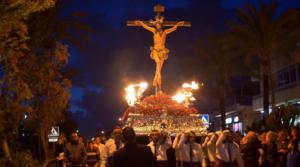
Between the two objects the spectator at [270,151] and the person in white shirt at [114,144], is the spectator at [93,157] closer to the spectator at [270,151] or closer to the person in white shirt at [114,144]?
the person in white shirt at [114,144]

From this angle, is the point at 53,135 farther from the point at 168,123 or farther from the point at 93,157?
the point at 93,157

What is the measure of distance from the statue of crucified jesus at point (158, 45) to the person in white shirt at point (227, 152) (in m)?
10.6

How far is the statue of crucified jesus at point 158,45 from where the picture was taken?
77.3 feet

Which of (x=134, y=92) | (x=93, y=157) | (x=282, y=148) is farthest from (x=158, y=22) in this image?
(x=282, y=148)

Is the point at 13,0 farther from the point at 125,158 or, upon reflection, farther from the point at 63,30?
the point at 63,30

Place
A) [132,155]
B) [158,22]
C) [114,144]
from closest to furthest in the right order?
1. [132,155]
2. [114,144]
3. [158,22]

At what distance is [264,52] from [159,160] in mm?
20868

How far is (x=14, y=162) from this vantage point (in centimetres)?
1405

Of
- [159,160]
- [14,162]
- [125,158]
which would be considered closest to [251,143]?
[159,160]

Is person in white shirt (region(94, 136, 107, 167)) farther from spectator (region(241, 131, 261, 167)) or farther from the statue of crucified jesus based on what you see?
the statue of crucified jesus

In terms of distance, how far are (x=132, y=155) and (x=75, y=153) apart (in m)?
6.97

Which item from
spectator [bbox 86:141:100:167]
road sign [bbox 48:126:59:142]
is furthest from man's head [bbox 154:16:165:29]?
spectator [bbox 86:141:100:167]

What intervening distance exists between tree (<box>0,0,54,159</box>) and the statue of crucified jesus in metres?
7.13

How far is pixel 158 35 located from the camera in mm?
23828
